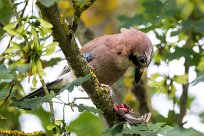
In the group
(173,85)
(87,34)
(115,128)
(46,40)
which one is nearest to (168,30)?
(173,85)

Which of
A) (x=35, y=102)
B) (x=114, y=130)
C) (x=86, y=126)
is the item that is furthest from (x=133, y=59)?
(x=35, y=102)

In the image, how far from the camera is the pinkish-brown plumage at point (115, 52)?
5.66m

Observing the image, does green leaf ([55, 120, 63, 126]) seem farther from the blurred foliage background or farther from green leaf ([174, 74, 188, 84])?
green leaf ([174, 74, 188, 84])

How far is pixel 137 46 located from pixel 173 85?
0.58m

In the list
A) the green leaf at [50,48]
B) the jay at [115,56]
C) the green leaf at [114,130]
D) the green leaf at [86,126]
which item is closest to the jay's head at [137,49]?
the jay at [115,56]

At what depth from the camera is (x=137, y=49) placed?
19.0 ft

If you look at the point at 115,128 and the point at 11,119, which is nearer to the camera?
the point at 115,128

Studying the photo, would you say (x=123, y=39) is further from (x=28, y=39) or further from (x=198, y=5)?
(x=28, y=39)

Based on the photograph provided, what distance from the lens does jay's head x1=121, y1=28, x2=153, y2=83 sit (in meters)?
5.68

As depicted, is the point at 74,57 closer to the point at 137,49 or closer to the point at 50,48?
the point at 50,48

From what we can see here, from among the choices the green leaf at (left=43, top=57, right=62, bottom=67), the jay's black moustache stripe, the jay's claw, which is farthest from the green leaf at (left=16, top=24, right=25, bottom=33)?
the jay's black moustache stripe

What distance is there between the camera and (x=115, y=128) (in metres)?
3.66

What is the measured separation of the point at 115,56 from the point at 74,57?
2.23 m

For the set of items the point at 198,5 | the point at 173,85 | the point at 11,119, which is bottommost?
the point at 11,119
